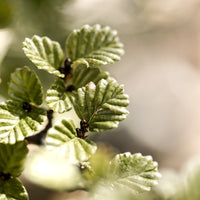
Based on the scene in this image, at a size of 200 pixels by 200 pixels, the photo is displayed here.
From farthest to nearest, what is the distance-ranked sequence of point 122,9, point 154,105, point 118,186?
point 154,105
point 122,9
point 118,186

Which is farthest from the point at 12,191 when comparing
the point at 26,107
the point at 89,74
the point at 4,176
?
the point at 89,74

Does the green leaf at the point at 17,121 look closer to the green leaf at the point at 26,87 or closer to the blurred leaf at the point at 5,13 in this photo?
the green leaf at the point at 26,87

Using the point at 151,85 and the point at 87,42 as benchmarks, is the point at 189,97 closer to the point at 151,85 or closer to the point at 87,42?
the point at 151,85

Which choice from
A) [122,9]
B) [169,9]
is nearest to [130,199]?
[122,9]

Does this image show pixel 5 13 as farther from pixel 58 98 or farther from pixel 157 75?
pixel 157 75

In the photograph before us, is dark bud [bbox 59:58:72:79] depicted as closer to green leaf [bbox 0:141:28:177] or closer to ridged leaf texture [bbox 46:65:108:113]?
ridged leaf texture [bbox 46:65:108:113]

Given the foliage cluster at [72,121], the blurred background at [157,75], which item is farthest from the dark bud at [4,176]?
the blurred background at [157,75]

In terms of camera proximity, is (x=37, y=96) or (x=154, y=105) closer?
(x=37, y=96)
